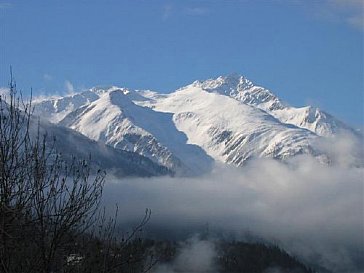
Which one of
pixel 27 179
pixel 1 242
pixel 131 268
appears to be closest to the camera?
pixel 1 242

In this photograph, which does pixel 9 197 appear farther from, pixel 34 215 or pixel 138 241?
pixel 138 241

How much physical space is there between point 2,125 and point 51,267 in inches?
147

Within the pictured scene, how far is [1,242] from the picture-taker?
57.8 feet

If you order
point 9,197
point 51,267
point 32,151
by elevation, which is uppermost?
point 32,151

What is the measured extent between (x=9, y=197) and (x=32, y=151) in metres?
1.42

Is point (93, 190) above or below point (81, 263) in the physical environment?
above

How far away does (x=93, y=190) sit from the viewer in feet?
63.3

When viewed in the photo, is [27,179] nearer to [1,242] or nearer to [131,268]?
[1,242]

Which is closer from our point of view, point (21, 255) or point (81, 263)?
point (21, 255)

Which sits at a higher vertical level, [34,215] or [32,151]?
[32,151]

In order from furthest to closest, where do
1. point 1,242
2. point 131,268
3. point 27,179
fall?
point 131,268
point 27,179
point 1,242

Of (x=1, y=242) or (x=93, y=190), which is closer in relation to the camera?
(x=1, y=242)

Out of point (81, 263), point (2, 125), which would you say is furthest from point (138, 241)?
point (2, 125)

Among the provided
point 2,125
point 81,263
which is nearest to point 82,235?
point 81,263
